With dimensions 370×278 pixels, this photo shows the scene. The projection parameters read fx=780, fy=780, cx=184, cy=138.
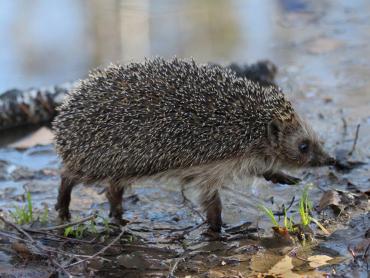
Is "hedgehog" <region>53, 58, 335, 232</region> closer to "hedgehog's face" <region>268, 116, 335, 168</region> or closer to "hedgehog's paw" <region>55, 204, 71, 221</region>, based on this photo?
"hedgehog's face" <region>268, 116, 335, 168</region>

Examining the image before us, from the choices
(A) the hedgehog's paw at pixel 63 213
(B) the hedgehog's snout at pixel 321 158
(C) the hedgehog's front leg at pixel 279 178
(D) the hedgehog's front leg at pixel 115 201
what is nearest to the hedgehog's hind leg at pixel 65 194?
(A) the hedgehog's paw at pixel 63 213

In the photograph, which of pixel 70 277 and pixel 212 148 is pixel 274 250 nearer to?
pixel 212 148

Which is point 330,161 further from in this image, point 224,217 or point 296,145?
point 224,217

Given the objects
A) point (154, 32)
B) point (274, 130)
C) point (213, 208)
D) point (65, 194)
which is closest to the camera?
point (213, 208)

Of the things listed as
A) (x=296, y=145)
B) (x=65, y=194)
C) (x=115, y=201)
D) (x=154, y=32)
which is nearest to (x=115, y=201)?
(x=115, y=201)

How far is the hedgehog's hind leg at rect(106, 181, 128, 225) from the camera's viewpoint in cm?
702

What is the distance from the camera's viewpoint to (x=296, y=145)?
22.9 feet

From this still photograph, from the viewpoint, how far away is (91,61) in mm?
12219

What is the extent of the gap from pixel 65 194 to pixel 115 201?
0.46m

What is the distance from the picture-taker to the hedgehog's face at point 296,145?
22.4ft

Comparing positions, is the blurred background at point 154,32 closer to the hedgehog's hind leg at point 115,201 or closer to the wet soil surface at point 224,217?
the wet soil surface at point 224,217

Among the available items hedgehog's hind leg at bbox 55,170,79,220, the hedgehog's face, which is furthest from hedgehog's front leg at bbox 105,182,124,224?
the hedgehog's face

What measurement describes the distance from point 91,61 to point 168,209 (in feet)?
18.1

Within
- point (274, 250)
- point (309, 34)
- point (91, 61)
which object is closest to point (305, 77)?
point (309, 34)
